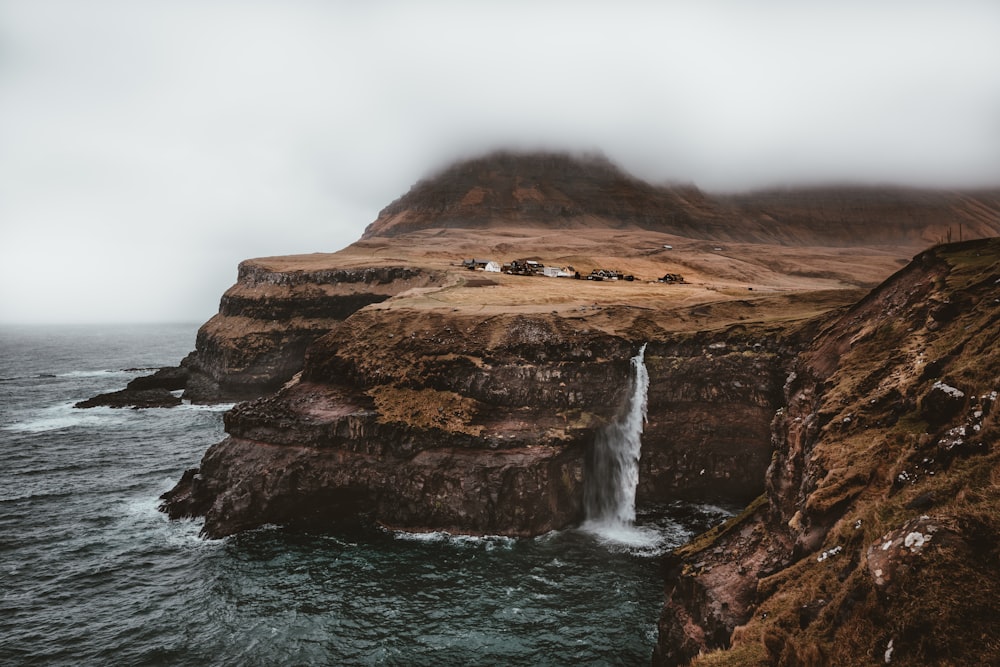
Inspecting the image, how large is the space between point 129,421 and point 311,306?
30.9m

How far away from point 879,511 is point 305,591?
30295mm

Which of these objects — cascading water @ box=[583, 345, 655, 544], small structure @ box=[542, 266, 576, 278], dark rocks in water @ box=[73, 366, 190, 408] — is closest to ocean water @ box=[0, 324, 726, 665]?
cascading water @ box=[583, 345, 655, 544]

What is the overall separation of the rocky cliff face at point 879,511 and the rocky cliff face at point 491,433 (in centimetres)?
1471

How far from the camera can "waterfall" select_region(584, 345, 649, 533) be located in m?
40.6

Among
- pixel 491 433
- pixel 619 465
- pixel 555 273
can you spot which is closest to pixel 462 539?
pixel 491 433

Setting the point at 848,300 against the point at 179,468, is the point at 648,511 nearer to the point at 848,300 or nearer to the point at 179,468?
the point at 848,300

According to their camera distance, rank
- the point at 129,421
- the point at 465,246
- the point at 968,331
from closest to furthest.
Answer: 1. the point at 968,331
2. the point at 129,421
3. the point at 465,246

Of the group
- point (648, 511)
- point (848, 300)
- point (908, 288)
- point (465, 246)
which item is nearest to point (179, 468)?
point (648, 511)

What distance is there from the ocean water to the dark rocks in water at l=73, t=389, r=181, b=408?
37067mm

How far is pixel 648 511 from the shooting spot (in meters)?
41.6

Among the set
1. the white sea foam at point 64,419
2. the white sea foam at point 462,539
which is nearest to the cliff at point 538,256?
the white sea foam at point 64,419

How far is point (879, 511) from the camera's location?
1378 centimetres

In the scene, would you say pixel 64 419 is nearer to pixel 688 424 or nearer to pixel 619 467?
pixel 619 467

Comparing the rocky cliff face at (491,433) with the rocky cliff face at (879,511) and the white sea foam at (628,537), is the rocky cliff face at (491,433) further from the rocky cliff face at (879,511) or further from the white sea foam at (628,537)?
the rocky cliff face at (879,511)
